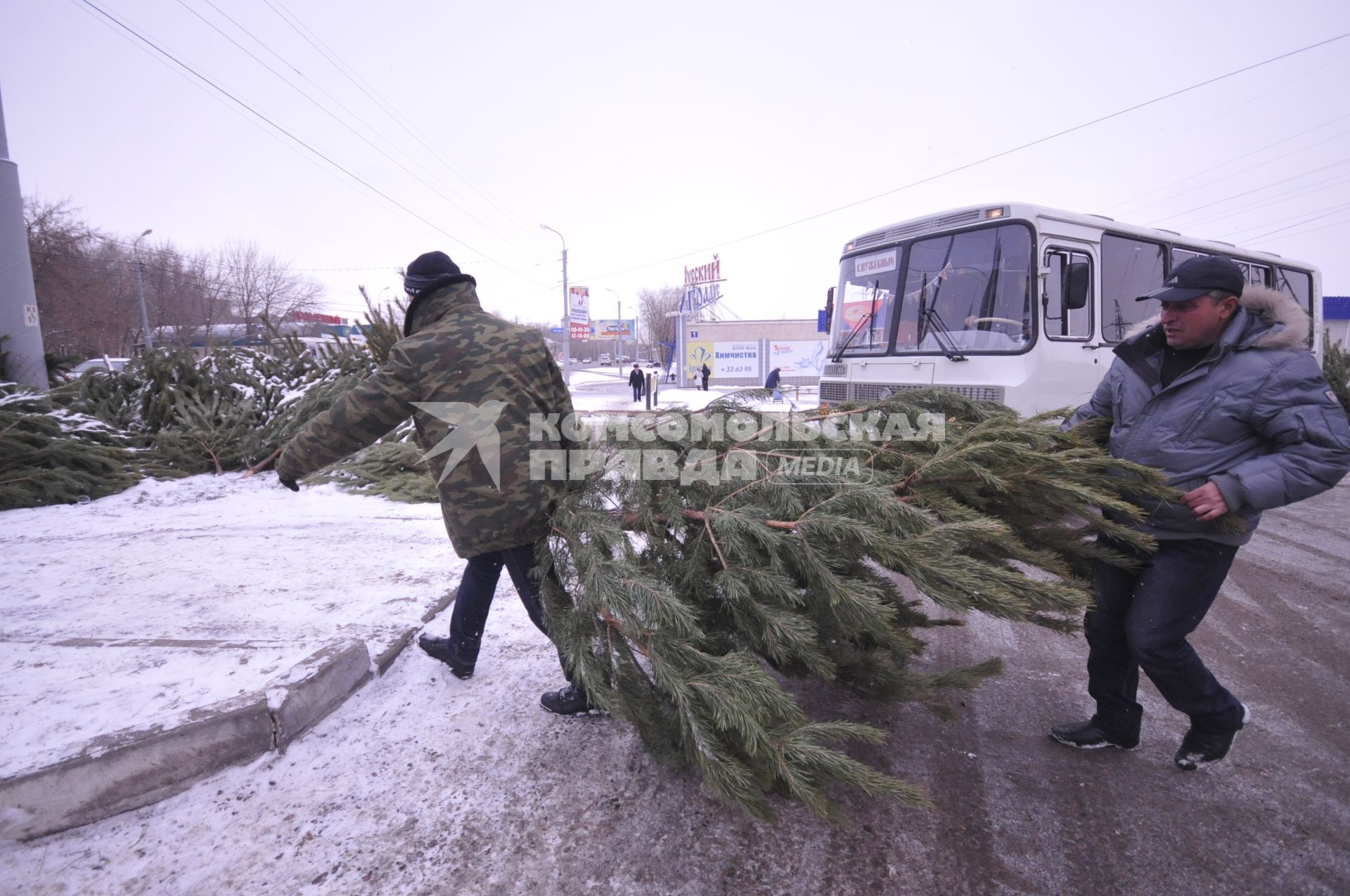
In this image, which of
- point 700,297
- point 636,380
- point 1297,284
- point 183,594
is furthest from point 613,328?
point 183,594

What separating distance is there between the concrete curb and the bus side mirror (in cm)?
636

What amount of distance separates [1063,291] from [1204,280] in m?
3.95

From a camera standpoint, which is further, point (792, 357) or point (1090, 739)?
point (792, 357)

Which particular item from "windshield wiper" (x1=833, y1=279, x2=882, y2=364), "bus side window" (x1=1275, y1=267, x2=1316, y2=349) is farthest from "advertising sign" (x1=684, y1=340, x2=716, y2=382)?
"windshield wiper" (x1=833, y1=279, x2=882, y2=364)

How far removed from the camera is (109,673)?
2.54 metres

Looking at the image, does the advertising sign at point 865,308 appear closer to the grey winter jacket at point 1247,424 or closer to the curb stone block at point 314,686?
the grey winter jacket at point 1247,424

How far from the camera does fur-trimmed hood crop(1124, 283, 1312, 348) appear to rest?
6.72ft

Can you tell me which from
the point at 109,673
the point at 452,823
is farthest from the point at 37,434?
the point at 452,823

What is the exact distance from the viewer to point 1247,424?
2.09m

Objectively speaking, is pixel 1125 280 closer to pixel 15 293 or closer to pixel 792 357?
pixel 15 293

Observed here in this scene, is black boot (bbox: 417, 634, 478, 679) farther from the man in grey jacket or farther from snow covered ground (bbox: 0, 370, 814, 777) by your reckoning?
the man in grey jacket

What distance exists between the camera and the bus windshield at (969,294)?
5512mm

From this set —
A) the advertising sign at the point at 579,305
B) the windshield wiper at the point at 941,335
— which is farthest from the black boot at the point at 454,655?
the advertising sign at the point at 579,305

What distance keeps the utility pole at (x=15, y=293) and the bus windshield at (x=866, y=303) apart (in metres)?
8.99
